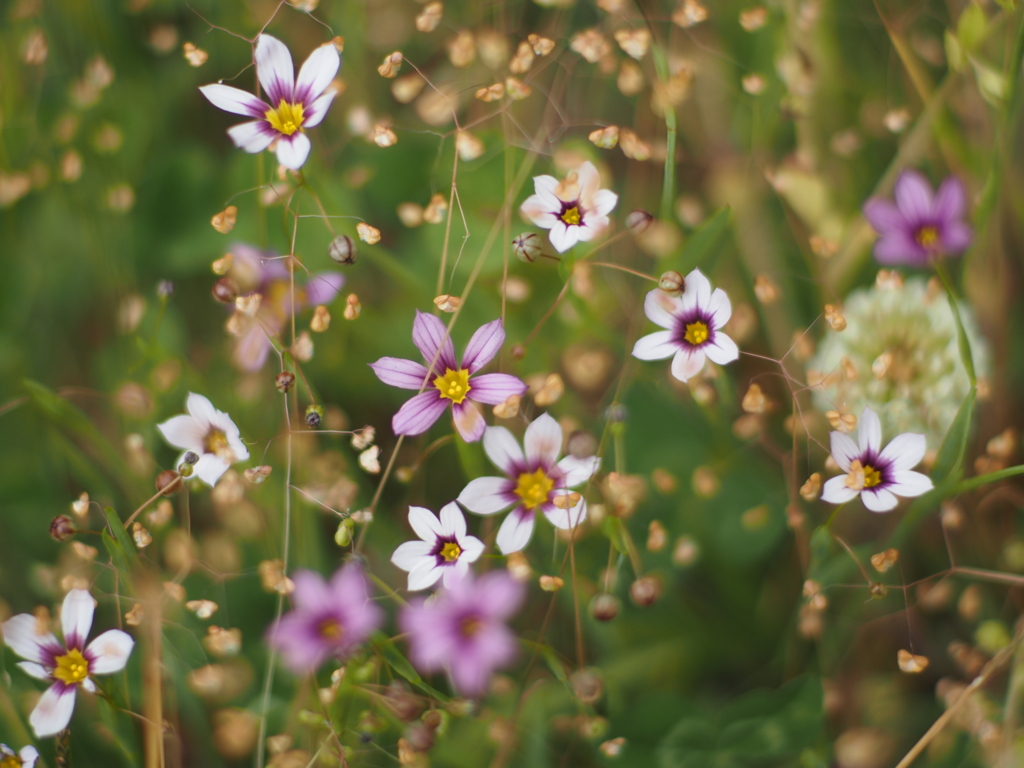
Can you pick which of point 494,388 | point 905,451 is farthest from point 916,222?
point 494,388

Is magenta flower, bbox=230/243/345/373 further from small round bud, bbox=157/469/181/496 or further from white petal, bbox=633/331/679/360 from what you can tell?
white petal, bbox=633/331/679/360

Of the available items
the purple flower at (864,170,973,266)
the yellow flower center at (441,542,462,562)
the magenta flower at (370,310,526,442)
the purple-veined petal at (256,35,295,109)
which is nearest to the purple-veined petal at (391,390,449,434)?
the magenta flower at (370,310,526,442)

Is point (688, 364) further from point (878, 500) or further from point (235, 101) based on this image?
point (235, 101)

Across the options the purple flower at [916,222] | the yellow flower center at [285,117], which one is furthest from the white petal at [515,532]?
the purple flower at [916,222]

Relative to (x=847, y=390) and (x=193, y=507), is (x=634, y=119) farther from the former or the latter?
(x=193, y=507)

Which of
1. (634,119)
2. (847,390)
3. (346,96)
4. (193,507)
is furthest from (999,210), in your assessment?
(193,507)

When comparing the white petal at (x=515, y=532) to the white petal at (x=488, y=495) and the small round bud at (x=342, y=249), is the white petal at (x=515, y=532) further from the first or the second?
the small round bud at (x=342, y=249)
